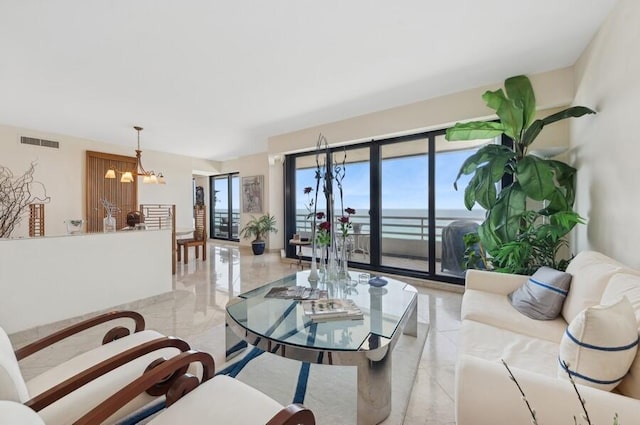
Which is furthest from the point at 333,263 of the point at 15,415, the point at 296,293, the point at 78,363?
the point at 15,415

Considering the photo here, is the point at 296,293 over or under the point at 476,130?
under

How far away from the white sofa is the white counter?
3.32m

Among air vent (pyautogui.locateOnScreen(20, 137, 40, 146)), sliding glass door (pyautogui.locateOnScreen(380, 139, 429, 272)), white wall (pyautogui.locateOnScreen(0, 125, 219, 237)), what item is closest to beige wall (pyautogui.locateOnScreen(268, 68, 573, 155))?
sliding glass door (pyautogui.locateOnScreen(380, 139, 429, 272))

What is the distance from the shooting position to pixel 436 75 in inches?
116

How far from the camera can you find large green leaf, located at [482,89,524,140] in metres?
2.58

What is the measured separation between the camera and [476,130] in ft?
8.98

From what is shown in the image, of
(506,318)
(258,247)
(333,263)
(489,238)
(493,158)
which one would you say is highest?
(493,158)

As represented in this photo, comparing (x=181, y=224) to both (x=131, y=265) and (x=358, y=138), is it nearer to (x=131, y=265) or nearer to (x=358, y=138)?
(x=131, y=265)

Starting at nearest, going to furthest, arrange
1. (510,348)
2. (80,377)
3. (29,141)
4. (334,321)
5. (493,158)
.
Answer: (80,377), (510,348), (334,321), (493,158), (29,141)

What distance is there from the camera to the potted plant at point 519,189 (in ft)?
7.39

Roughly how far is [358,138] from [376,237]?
5.50 feet

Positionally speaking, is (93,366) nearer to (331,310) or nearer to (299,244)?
(331,310)

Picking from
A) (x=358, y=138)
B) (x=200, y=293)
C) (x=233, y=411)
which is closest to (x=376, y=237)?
(x=358, y=138)

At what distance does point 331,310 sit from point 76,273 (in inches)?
104
